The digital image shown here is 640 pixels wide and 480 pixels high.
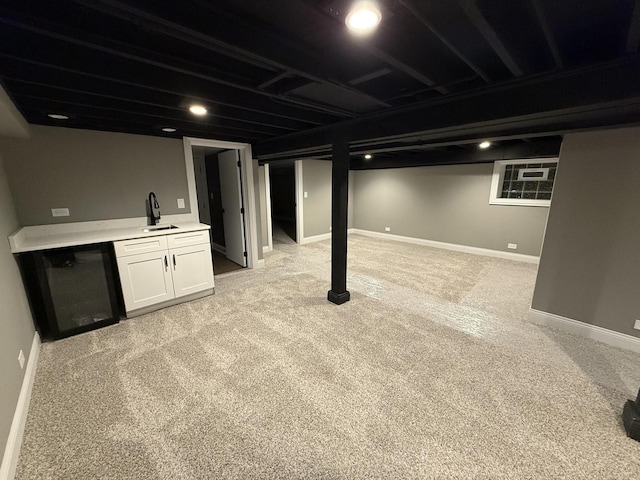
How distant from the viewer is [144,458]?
4.69 ft

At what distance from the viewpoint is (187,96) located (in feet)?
6.47

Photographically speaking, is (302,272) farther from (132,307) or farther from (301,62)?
(301,62)

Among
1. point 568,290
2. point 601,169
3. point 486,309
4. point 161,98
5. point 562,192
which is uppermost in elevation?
point 161,98

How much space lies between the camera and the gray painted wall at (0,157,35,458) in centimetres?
147

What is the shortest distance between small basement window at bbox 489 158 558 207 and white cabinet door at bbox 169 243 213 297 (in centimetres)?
548

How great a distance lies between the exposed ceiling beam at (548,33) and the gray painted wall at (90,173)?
153 inches

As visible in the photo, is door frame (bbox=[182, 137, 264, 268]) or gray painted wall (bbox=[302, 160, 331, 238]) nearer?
door frame (bbox=[182, 137, 264, 268])

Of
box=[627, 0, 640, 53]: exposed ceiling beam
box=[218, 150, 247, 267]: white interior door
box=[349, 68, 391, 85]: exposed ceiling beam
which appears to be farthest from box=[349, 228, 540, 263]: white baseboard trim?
box=[349, 68, 391, 85]: exposed ceiling beam

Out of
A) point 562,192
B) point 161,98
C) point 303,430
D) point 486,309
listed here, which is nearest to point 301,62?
point 161,98

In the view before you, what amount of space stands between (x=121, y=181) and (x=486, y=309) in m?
4.87

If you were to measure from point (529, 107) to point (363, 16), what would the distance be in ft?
4.45

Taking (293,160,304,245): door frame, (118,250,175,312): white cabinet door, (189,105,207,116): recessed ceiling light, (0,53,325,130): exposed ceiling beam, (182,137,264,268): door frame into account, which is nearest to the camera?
(0,53,325,130): exposed ceiling beam

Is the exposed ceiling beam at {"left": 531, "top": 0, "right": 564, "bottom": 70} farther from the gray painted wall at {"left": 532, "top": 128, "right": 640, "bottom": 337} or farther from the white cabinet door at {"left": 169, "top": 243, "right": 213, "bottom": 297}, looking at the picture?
the white cabinet door at {"left": 169, "top": 243, "right": 213, "bottom": 297}

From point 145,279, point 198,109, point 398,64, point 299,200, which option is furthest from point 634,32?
point 299,200
